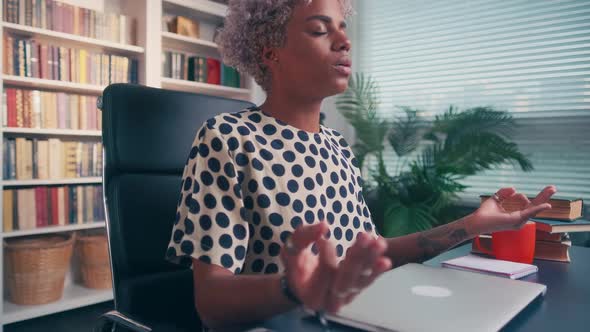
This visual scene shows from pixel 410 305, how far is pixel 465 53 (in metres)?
2.64

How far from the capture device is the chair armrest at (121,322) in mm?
827

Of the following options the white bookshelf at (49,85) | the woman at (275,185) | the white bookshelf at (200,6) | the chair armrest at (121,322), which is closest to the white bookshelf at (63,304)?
the white bookshelf at (49,85)

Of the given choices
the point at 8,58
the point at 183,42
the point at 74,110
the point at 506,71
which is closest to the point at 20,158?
the point at 74,110

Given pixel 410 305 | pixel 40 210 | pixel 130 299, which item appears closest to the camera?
pixel 410 305

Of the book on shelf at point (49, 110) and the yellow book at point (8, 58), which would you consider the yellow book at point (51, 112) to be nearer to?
the book on shelf at point (49, 110)

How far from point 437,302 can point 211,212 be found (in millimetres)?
387

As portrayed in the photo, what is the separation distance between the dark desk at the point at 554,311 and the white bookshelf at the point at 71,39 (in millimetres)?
2436

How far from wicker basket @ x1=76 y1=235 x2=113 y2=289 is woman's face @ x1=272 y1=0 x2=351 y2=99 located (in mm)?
2108

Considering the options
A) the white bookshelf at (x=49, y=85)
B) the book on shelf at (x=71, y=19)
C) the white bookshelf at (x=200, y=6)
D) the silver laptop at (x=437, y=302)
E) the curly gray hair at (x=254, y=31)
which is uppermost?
the white bookshelf at (x=200, y=6)

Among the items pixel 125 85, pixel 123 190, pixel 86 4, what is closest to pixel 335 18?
pixel 125 85

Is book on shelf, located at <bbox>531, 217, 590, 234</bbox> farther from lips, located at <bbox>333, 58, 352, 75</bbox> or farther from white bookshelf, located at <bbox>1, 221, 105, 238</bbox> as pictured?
white bookshelf, located at <bbox>1, 221, 105, 238</bbox>

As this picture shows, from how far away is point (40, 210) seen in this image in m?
2.51

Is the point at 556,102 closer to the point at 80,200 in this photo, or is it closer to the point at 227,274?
the point at 227,274

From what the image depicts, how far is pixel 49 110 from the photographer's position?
2.54 meters
